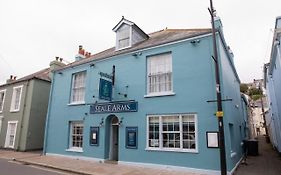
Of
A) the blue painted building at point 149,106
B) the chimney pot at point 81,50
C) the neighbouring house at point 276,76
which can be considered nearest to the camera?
the blue painted building at point 149,106

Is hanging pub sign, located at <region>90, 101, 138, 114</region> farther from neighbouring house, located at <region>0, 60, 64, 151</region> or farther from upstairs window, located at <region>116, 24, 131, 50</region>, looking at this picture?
neighbouring house, located at <region>0, 60, 64, 151</region>

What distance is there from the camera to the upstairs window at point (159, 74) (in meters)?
11.6

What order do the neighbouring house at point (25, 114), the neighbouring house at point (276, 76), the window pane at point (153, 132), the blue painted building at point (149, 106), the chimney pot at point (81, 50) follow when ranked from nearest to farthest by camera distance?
the blue painted building at point (149, 106) → the neighbouring house at point (276, 76) → the window pane at point (153, 132) → the neighbouring house at point (25, 114) → the chimney pot at point (81, 50)

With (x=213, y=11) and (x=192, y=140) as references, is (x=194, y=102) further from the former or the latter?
(x=213, y=11)

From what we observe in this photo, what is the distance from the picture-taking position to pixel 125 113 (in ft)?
40.6

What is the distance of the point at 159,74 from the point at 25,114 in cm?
1348

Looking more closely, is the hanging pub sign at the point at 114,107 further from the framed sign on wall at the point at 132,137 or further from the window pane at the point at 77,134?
the window pane at the point at 77,134

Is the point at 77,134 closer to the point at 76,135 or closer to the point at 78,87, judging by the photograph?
the point at 76,135

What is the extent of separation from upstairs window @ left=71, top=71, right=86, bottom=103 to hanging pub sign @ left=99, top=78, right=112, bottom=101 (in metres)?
3.16

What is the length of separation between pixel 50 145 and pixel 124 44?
9.16 metres

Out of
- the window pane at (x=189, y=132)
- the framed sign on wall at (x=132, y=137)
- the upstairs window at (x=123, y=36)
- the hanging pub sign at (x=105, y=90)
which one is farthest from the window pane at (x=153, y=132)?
the upstairs window at (x=123, y=36)

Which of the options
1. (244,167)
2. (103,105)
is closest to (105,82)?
(103,105)

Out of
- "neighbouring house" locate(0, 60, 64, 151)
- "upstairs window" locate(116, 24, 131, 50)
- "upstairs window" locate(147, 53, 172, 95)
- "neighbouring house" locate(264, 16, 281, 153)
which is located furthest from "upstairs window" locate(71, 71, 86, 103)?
"neighbouring house" locate(264, 16, 281, 153)

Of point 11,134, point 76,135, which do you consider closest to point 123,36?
point 76,135
